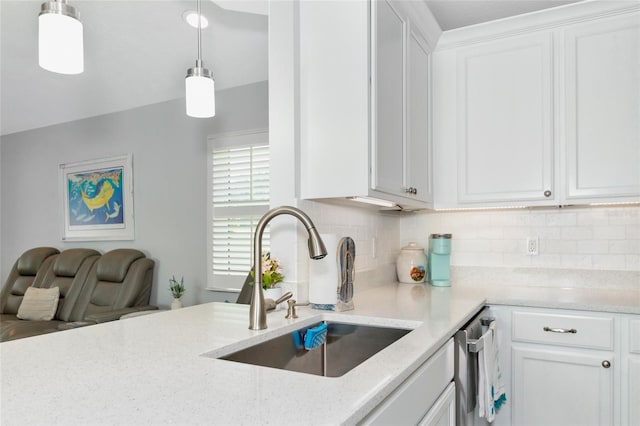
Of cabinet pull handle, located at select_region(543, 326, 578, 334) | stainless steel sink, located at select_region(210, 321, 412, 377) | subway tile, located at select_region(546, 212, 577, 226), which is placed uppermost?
subway tile, located at select_region(546, 212, 577, 226)

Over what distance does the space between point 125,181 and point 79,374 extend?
3740 millimetres

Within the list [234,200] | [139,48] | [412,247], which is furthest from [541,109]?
[139,48]

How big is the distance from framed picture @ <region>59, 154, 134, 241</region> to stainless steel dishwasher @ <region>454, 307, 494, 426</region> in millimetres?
3575

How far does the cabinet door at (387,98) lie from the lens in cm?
176

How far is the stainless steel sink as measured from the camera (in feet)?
4.57

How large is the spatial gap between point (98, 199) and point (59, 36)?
349 cm

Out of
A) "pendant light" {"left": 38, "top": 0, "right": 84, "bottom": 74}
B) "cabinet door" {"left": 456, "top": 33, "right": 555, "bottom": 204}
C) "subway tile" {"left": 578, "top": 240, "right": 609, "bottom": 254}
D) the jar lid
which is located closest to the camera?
"pendant light" {"left": 38, "top": 0, "right": 84, "bottom": 74}

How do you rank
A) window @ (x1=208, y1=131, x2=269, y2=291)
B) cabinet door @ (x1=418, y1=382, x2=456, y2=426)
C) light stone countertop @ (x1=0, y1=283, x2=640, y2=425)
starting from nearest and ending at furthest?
1. light stone countertop @ (x1=0, y1=283, x2=640, y2=425)
2. cabinet door @ (x1=418, y1=382, x2=456, y2=426)
3. window @ (x1=208, y1=131, x2=269, y2=291)

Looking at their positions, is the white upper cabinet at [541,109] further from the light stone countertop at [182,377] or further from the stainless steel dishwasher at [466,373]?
the light stone countertop at [182,377]

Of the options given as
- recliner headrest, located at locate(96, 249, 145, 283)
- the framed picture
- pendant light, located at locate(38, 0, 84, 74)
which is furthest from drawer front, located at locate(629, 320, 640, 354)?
the framed picture

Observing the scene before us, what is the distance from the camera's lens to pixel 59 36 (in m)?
1.33

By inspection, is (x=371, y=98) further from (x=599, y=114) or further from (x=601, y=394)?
(x=601, y=394)

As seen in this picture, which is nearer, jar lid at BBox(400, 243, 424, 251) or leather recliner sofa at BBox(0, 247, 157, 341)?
jar lid at BBox(400, 243, 424, 251)

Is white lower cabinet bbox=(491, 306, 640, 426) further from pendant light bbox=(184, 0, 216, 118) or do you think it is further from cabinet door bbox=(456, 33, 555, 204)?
pendant light bbox=(184, 0, 216, 118)
